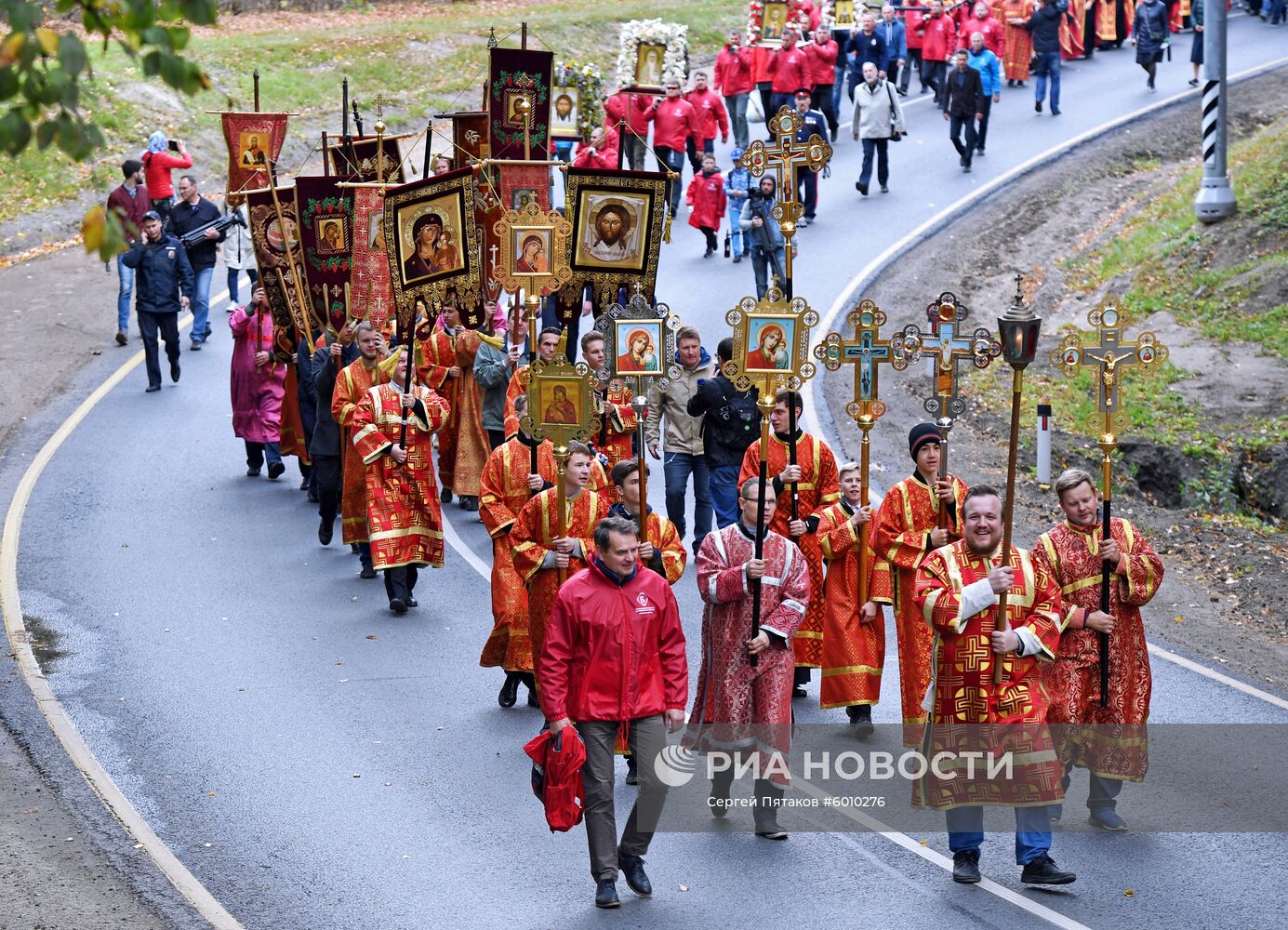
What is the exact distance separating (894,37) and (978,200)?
771 centimetres

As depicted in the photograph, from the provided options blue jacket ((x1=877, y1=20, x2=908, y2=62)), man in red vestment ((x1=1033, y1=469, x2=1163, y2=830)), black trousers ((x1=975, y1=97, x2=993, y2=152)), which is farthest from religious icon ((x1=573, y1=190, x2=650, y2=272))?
blue jacket ((x1=877, y1=20, x2=908, y2=62))

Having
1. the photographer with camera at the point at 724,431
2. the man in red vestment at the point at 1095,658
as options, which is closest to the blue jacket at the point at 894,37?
the photographer with camera at the point at 724,431

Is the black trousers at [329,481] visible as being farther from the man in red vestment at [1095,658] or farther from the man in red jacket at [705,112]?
the man in red jacket at [705,112]

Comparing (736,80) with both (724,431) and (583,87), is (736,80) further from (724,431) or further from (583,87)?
(724,431)

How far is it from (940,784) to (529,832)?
2336mm

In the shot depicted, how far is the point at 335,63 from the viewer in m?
36.9

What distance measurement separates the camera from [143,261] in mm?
20141

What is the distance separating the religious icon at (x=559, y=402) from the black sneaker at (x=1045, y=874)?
12.4ft

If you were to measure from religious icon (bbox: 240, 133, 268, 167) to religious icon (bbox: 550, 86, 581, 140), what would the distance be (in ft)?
22.2

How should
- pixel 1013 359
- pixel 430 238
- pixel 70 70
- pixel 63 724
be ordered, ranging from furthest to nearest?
pixel 430 238, pixel 63 724, pixel 1013 359, pixel 70 70

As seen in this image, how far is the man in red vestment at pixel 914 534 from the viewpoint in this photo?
11.0m

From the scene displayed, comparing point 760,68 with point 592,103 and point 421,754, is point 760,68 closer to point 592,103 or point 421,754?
point 592,103

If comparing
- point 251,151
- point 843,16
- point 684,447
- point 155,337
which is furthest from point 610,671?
point 843,16

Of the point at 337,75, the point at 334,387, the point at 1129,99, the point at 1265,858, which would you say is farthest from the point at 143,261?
the point at 1129,99
